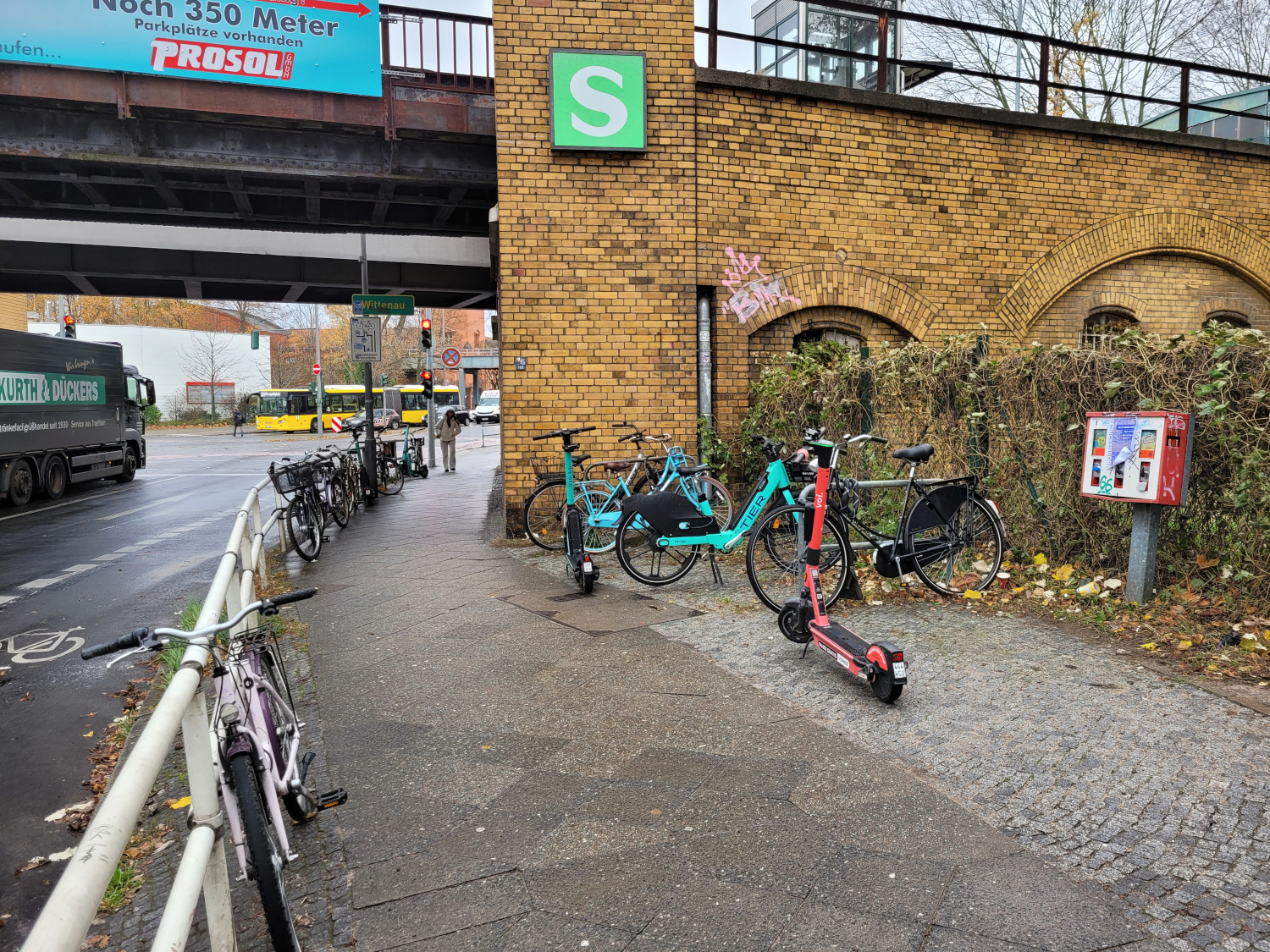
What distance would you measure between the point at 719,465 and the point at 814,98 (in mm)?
4477

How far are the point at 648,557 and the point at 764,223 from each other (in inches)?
188

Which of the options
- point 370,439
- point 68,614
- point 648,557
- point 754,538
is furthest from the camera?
point 370,439

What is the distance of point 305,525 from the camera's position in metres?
9.67

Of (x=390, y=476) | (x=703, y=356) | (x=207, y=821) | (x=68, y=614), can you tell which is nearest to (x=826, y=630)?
(x=207, y=821)

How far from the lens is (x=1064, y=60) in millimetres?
25250

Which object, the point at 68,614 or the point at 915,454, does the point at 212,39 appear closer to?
the point at 68,614

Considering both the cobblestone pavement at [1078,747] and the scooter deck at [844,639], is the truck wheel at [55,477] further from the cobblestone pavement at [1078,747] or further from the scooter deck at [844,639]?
the scooter deck at [844,639]

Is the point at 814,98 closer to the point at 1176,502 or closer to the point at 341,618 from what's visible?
the point at 1176,502

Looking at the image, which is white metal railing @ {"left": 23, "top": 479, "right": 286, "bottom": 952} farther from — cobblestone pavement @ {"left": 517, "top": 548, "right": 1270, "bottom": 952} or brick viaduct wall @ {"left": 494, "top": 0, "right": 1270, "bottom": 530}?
brick viaduct wall @ {"left": 494, "top": 0, "right": 1270, "bottom": 530}

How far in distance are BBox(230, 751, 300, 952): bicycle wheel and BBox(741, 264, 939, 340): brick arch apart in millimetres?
8636

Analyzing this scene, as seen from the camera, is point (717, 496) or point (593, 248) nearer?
point (717, 496)

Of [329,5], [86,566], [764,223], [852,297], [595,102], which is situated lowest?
[86,566]

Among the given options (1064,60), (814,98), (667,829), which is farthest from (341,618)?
(1064,60)

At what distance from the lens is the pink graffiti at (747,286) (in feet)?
34.2
